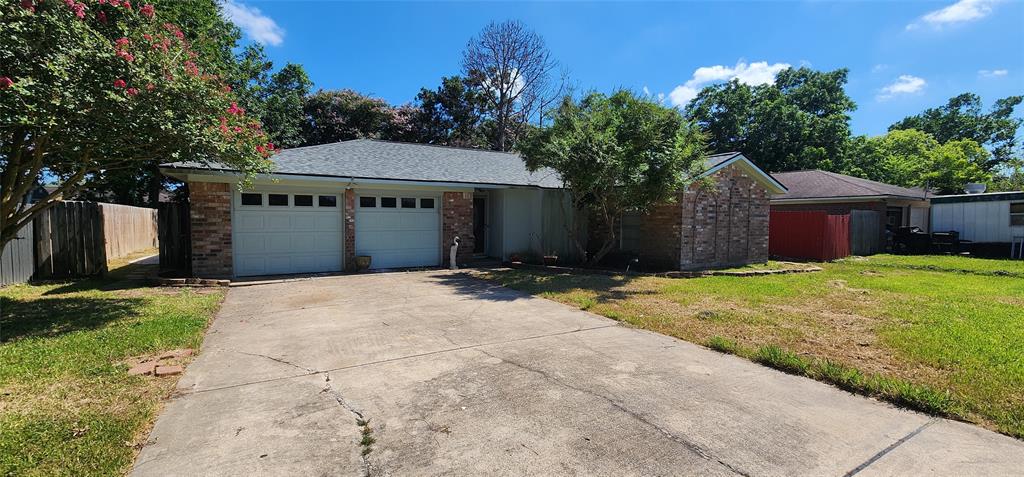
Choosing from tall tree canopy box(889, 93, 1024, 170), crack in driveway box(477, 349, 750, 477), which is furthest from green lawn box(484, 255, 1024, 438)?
tall tree canopy box(889, 93, 1024, 170)

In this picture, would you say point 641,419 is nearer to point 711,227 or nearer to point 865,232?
point 711,227

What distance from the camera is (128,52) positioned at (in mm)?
5965

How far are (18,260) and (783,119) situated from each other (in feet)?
121

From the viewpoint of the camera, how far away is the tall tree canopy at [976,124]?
128ft

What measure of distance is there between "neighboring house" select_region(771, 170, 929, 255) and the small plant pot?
48.9ft

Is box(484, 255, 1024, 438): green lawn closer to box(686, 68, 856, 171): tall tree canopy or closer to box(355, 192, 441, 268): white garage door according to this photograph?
box(355, 192, 441, 268): white garage door

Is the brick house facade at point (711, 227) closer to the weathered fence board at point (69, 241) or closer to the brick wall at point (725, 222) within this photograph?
the brick wall at point (725, 222)

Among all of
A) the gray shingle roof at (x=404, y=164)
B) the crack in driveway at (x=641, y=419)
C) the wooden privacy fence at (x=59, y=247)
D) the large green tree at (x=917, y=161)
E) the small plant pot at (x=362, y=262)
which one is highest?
the large green tree at (x=917, y=161)

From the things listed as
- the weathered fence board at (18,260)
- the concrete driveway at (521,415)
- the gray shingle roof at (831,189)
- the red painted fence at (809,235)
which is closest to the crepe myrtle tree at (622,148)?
the concrete driveway at (521,415)

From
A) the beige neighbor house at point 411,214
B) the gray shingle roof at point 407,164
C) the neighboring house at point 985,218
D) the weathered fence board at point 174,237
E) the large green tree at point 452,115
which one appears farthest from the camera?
the large green tree at point 452,115

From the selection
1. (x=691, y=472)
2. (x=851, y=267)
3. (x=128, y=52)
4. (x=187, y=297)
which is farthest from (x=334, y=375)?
(x=851, y=267)

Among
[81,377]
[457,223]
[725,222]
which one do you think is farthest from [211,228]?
[725,222]

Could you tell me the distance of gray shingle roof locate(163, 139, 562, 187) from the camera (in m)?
11.7

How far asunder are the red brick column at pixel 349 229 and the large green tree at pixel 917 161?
3090 cm
